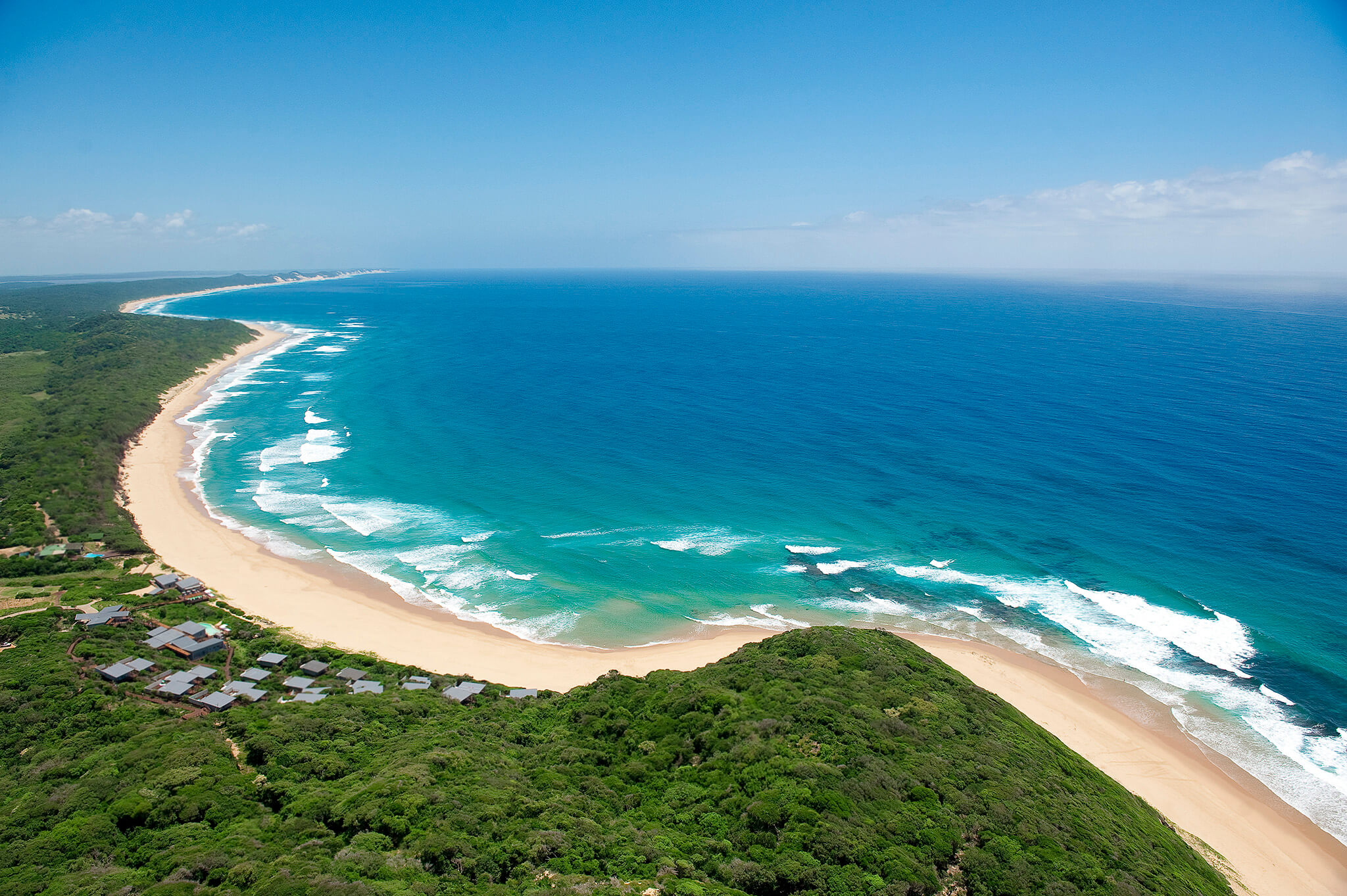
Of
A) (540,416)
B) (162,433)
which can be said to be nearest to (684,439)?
(540,416)

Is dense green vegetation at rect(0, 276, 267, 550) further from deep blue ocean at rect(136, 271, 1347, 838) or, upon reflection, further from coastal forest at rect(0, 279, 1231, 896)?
coastal forest at rect(0, 279, 1231, 896)

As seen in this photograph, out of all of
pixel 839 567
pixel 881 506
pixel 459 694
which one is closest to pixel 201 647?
pixel 459 694

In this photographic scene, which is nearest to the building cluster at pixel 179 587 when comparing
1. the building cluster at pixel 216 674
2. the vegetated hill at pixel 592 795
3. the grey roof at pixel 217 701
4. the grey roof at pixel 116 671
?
the building cluster at pixel 216 674

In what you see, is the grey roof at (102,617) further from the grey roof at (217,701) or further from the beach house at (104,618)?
the grey roof at (217,701)

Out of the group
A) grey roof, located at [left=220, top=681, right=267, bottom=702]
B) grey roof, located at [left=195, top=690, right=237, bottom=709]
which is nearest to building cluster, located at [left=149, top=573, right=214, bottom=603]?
grey roof, located at [left=220, top=681, right=267, bottom=702]

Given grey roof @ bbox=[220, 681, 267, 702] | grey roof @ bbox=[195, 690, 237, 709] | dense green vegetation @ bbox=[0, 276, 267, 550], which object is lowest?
grey roof @ bbox=[220, 681, 267, 702]
